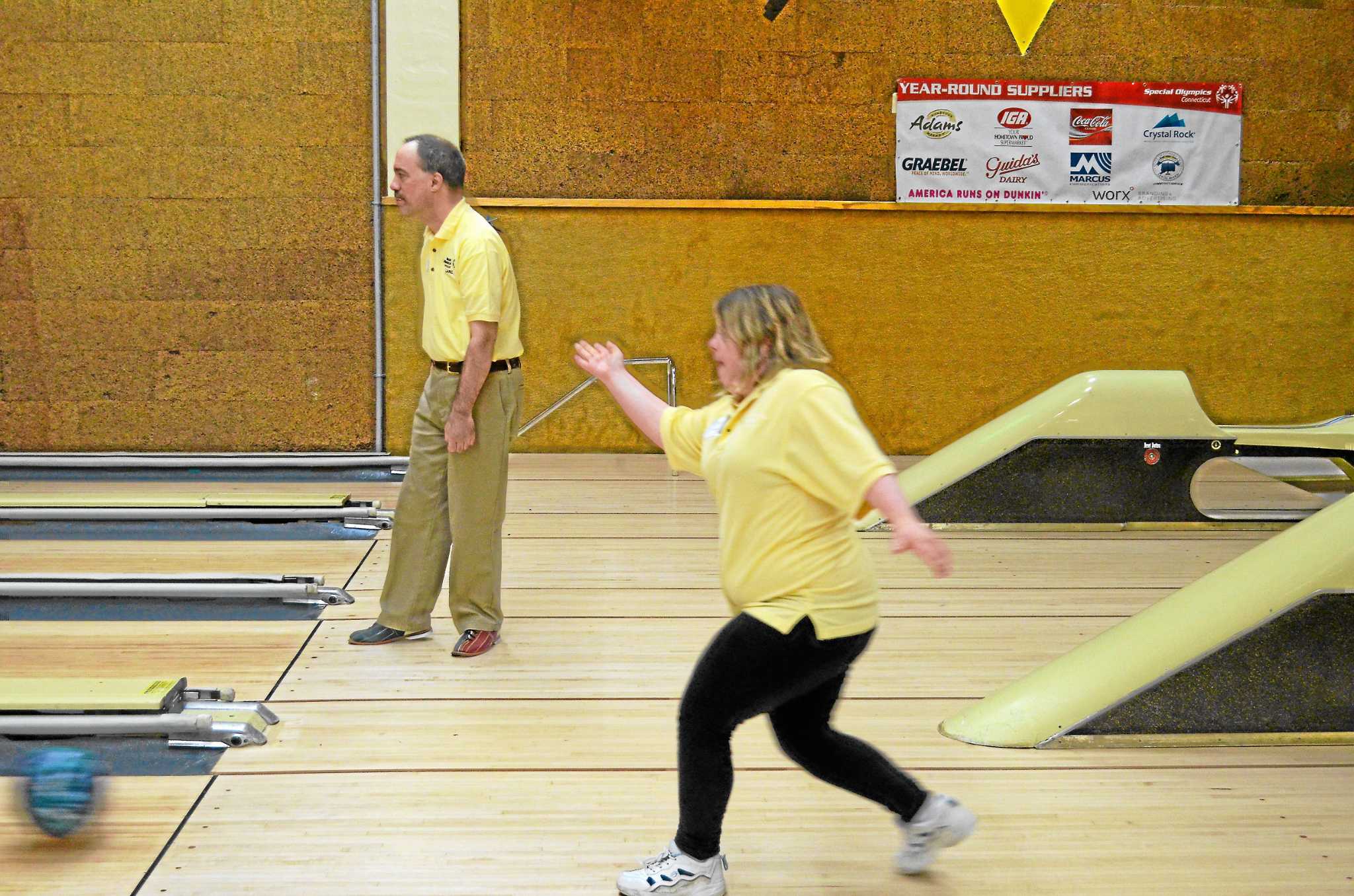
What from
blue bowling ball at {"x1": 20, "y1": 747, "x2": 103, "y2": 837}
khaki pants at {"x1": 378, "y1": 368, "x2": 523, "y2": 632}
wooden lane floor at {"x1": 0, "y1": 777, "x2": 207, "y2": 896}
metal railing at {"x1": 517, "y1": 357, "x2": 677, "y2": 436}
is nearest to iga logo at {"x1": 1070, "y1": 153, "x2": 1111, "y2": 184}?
metal railing at {"x1": 517, "y1": 357, "x2": 677, "y2": 436}

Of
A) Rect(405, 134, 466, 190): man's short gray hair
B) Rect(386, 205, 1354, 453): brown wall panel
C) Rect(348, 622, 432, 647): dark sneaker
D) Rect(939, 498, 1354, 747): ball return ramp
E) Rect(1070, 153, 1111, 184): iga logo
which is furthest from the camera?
Rect(1070, 153, 1111, 184): iga logo

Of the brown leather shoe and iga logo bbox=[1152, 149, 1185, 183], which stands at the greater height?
iga logo bbox=[1152, 149, 1185, 183]

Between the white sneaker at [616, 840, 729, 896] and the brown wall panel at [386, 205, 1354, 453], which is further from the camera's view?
the brown wall panel at [386, 205, 1354, 453]

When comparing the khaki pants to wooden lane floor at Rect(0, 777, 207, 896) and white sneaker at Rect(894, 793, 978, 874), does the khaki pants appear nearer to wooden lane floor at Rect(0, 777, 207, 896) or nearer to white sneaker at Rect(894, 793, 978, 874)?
wooden lane floor at Rect(0, 777, 207, 896)

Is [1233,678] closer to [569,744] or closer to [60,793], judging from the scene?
[569,744]

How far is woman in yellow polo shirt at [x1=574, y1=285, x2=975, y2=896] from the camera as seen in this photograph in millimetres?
2188

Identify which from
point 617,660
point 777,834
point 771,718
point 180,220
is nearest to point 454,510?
point 617,660

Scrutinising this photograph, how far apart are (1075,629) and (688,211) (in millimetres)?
4439

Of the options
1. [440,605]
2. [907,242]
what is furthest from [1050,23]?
[440,605]

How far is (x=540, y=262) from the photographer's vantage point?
8086 millimetres

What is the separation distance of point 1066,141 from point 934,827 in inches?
259

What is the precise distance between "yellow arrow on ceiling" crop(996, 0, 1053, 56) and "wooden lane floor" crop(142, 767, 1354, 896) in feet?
12.5

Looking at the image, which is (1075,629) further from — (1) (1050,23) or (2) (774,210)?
(1) (1050,23)

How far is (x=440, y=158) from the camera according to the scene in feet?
12.6
